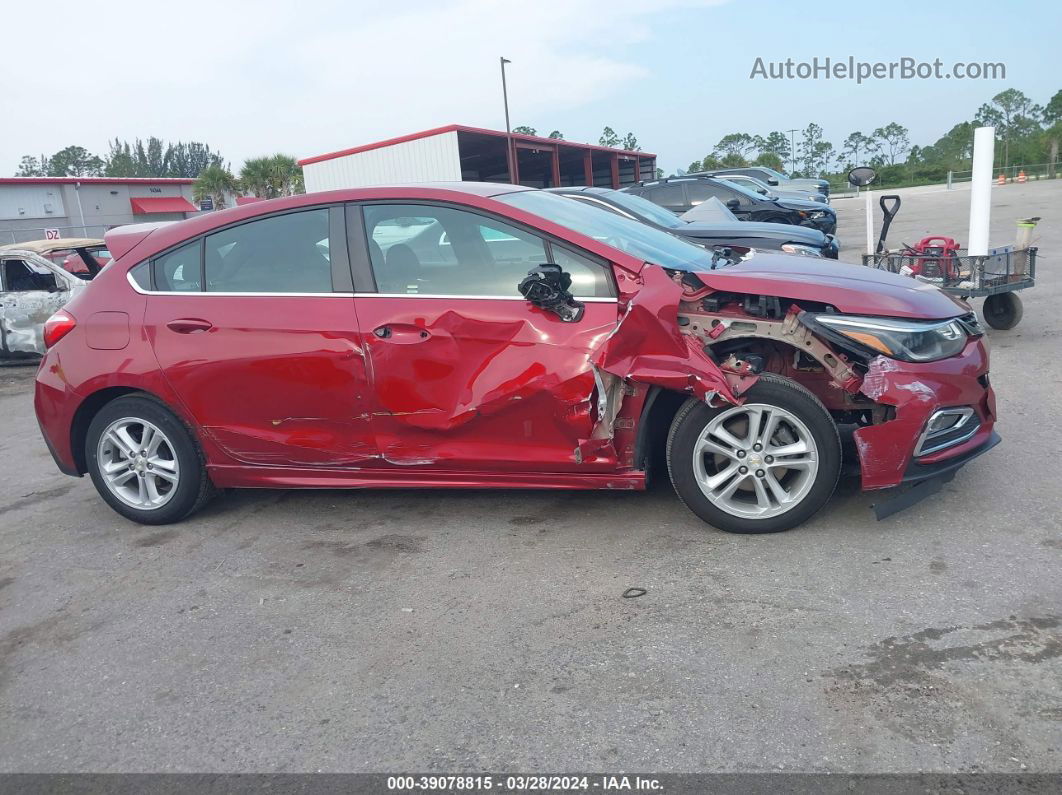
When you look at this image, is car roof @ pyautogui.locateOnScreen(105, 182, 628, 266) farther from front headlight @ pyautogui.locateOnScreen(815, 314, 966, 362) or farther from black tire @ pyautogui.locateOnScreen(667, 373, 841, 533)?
front headlight @ pyautogui.locateOnScreen(815, 314, 966, 362)

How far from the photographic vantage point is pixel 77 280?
10.7 m

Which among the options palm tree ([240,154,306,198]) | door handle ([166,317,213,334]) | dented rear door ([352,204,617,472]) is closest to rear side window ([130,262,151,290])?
door handle ([166,317,213,334])

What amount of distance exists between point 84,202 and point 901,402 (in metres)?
50.0

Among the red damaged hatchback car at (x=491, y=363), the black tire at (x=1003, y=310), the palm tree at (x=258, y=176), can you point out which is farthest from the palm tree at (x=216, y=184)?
the red damaged hatchback car at (x=491, y=363)


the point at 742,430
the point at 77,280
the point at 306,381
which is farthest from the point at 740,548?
the point at 77,280

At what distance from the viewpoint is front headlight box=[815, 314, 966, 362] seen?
3.83 metres

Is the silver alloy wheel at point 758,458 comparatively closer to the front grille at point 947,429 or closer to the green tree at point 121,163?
the front grille at point 947,429

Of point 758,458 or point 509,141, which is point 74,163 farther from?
point 758,458

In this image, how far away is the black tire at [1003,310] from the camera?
8.06 metres

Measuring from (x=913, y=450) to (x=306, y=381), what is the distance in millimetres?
2918

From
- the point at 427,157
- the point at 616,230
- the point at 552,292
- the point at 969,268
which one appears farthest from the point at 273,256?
the point at 427,157

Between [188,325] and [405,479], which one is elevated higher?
[188,325]

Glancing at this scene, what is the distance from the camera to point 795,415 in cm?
386

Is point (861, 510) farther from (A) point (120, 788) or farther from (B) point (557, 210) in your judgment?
(A) point (120, 788)
